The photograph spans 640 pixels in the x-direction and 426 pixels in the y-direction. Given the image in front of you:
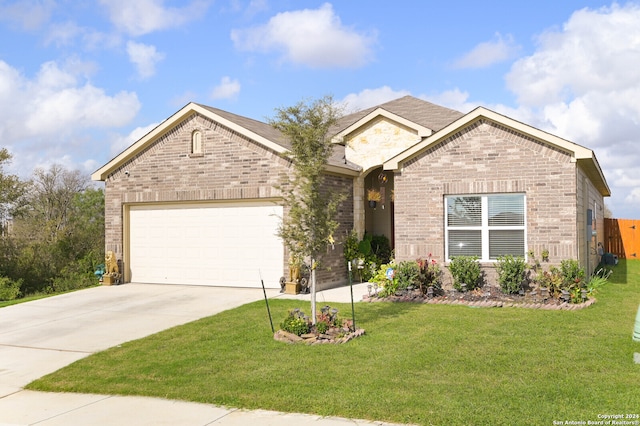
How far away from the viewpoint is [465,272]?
13.5 m

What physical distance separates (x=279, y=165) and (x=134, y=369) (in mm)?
8496

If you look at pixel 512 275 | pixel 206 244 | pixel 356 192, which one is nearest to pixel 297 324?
pixel 512 275

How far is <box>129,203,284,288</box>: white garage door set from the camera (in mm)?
15672

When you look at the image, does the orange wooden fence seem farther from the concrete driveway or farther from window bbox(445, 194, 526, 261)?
the concrete driveway

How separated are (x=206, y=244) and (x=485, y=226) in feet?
25.5

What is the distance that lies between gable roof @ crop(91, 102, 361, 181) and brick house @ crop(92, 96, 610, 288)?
4 centimetres

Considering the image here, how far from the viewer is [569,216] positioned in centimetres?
1312

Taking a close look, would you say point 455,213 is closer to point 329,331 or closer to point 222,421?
point 329,331

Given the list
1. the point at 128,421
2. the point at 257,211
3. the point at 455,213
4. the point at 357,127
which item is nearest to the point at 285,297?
the point at 257,211

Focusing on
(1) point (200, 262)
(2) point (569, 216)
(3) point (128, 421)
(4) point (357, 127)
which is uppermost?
(4) point (357, 127)

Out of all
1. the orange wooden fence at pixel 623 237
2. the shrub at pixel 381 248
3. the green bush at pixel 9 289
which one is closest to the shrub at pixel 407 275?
the shrub at pixel 381 248

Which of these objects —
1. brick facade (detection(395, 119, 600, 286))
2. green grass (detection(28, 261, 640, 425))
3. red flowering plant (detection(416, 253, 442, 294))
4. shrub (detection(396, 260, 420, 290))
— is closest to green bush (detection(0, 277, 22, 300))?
green grass (detection(28, 261, 640, 425))

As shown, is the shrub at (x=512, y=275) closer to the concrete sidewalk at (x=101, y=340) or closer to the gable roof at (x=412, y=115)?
the concrete sidewalk at (x=101, y=340)

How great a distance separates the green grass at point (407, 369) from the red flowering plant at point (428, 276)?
253cm
